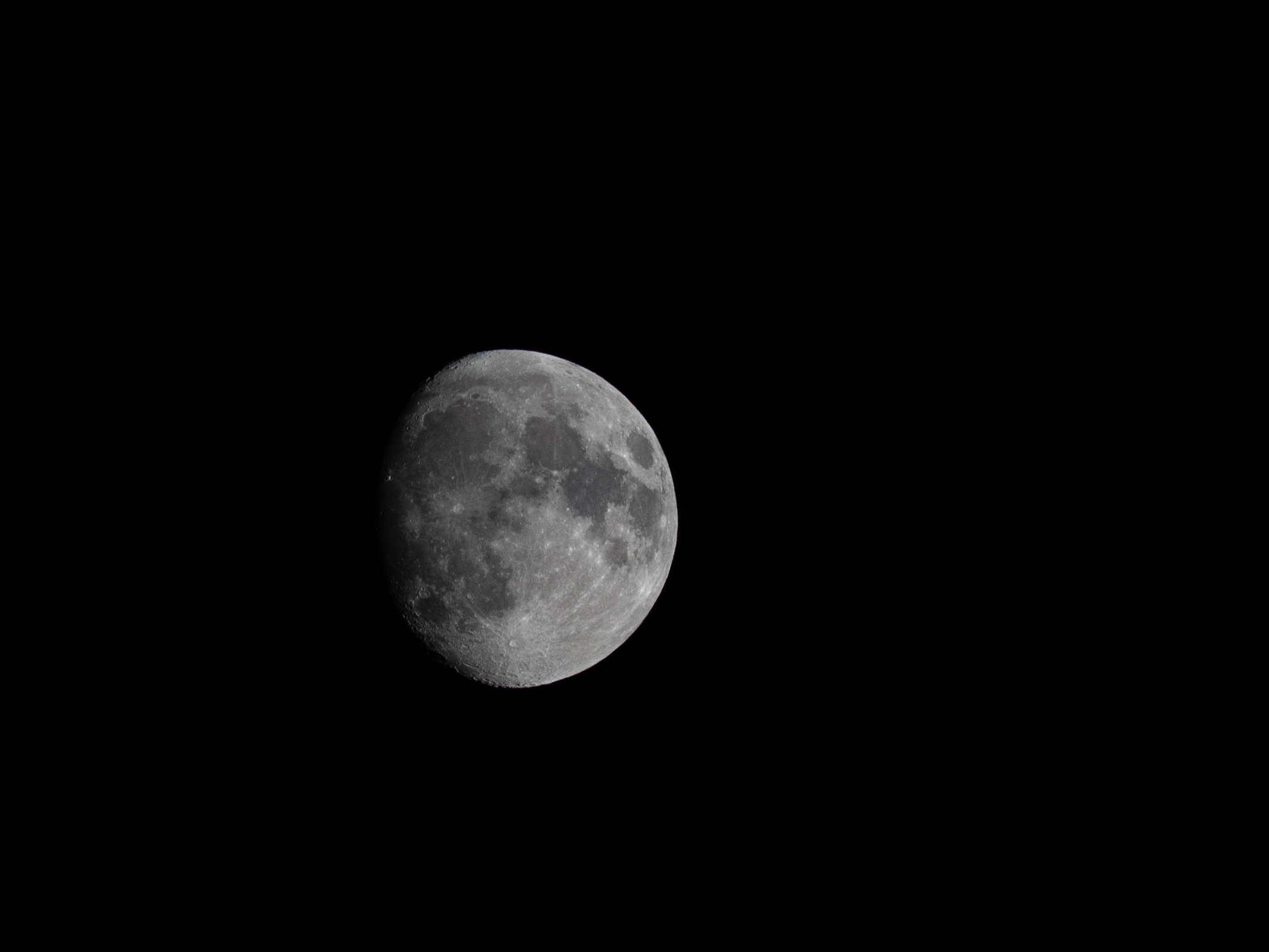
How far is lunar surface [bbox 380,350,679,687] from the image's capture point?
138 inches

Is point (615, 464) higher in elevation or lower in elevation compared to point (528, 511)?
higher

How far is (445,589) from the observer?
3.61 meters

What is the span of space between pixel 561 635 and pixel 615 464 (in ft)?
3.09

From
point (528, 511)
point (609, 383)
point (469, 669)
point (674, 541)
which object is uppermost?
point (609, 383)

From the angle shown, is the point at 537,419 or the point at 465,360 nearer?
the point at 537,419

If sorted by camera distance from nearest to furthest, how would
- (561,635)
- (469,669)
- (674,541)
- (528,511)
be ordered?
(528,511), (561,635), (469,669), (674,541)

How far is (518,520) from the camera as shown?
3.47 metres

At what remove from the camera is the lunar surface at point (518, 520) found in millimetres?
3502

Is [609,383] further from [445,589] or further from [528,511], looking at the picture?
[445,589]

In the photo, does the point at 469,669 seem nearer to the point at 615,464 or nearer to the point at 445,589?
the point at 445,589

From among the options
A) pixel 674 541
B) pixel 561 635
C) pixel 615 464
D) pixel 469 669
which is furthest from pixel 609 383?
pixel 469 669

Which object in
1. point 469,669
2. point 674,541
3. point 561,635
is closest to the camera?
point 561,635

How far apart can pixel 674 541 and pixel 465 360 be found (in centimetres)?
163

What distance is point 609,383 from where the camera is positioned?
14.0 feet
